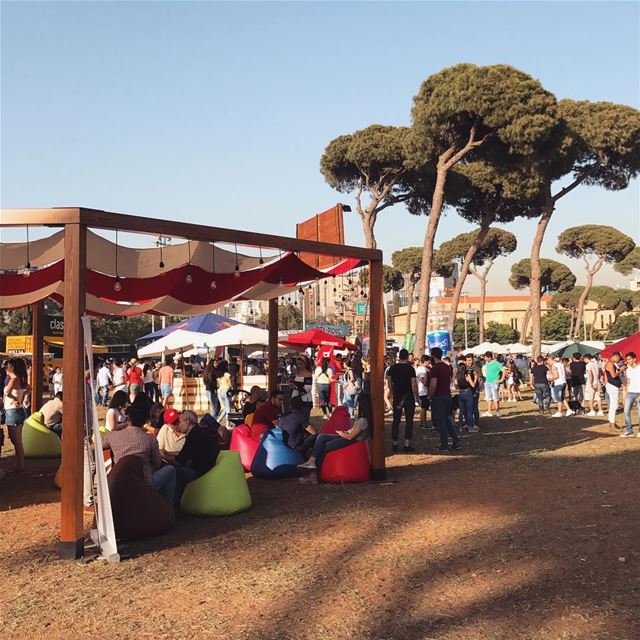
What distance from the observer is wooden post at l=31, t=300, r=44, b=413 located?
41.1 feet

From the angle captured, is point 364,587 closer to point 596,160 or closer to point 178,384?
point 178,384

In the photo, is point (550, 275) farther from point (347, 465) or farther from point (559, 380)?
point (347, 465)

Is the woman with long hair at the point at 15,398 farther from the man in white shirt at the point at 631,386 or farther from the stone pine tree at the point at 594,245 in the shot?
the stone pine tree at the point at 594,245

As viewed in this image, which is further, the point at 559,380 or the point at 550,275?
the point at 550,275

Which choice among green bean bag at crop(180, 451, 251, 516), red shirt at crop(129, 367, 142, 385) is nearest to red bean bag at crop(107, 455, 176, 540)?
green bean bag at crop(180, 451, 251, 516)

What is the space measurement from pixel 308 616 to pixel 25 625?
1.66 metres

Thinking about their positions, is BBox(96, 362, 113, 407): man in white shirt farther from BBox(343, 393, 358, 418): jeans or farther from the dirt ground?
the dirt ground

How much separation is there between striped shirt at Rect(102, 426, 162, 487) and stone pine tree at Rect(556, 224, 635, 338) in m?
48.6

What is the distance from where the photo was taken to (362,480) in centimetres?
861

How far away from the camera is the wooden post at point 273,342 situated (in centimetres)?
1238

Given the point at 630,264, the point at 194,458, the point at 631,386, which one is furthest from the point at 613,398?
the point at 630,264

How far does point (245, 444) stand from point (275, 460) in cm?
76

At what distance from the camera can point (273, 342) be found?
1240 cm

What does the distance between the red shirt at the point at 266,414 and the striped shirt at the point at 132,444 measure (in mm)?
3615
